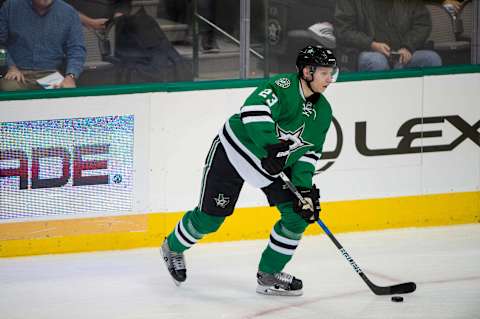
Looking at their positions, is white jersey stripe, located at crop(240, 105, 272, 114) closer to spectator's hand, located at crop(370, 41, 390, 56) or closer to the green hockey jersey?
the green hockey jersey

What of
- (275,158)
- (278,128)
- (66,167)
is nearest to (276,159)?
(275,158)

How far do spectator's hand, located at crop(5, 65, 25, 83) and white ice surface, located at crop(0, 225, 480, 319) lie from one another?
88 cm

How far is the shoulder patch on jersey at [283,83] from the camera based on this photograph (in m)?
4.54

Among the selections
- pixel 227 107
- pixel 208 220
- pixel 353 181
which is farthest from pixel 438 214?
pixel 208 220

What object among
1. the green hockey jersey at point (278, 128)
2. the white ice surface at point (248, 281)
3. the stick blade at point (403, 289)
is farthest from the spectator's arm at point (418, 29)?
the stick blade at point (403, 289)

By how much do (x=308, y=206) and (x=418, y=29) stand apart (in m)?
1.86

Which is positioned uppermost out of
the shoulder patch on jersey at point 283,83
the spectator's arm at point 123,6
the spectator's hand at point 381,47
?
the spectator's arm at point 123,6

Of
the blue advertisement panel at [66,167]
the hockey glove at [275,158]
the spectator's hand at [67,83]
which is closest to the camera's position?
the hockey glove at [275,158]

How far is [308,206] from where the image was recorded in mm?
4559

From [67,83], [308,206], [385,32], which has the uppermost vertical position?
[385,32]

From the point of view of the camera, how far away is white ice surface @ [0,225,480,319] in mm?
4539

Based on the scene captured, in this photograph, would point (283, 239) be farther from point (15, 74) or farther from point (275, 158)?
point (15, 74)

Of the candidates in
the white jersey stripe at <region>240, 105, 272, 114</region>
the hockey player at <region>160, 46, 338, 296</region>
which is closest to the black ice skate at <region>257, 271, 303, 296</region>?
the hockey player at <region>160, 46, 338, 296</region>

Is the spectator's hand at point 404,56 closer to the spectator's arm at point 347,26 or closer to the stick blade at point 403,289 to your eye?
the spectator's arm at point 347,26
